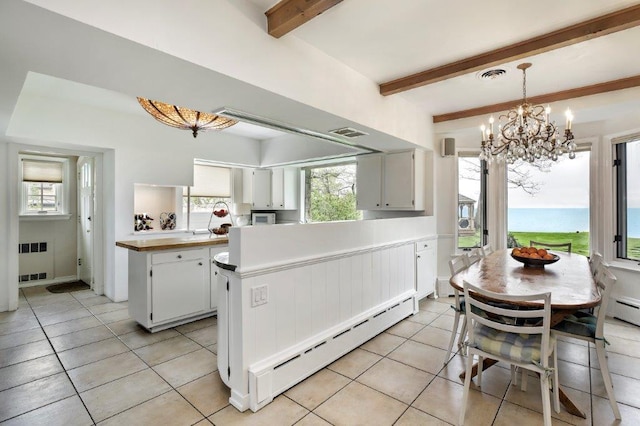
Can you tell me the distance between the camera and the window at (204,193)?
5.54m

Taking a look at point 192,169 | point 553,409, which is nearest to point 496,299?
point 553,409

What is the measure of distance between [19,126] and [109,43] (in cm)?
322

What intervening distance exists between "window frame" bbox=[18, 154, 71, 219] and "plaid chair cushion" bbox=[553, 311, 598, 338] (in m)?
7.10

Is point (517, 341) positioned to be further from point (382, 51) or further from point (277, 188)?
point (277, 188)

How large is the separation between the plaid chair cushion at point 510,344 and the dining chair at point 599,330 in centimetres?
25

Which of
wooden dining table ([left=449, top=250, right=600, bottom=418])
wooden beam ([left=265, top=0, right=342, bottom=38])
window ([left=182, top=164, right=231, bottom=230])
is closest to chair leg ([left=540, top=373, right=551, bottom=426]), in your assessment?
wooden dining table ([left=449, top=250, right=600, bottom=418])

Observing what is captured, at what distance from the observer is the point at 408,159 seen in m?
4.50

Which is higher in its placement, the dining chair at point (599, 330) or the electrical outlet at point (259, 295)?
the electrical outlet at point (259, 295)

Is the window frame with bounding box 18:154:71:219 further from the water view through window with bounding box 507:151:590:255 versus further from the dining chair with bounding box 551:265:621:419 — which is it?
the water view through window with bounding box 507:151:590:255

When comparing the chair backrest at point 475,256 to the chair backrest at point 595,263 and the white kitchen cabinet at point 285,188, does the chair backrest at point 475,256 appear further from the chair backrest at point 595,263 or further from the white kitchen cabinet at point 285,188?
the white kitchen cabinet at point 285,188

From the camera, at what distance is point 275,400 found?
225 centimetres

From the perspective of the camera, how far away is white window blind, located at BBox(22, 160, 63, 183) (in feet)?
17.5

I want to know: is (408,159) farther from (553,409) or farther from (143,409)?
(143,409)

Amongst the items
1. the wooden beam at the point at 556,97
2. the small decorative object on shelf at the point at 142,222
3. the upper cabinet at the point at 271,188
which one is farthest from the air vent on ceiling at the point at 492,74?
the small decorative object on shelf at the point at 142,222
